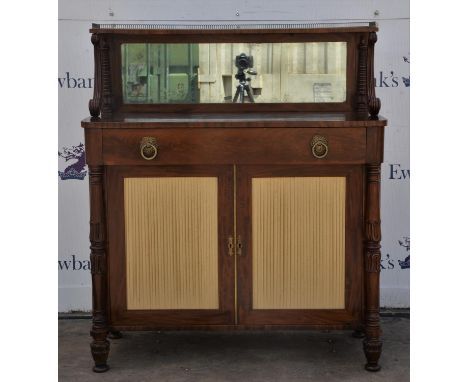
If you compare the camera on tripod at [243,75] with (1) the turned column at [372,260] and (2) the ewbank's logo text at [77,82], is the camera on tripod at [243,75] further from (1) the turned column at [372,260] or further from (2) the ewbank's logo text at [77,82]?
(2) the ewbank's logo text at [77,82]

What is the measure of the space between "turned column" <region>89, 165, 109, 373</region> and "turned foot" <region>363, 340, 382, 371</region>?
3.69 feet

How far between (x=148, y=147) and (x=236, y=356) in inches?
42.3

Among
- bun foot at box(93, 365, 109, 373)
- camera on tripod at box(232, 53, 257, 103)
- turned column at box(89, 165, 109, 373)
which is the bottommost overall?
bun foot at box(93, 365, 109, 373)

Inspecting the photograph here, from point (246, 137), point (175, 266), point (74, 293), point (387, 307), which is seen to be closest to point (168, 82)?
point (246, 137)

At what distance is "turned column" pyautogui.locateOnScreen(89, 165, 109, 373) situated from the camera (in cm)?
347

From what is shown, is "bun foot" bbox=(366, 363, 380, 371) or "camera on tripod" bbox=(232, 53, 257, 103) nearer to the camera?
"bun foot" bbox=(366, 363, 380, 371)

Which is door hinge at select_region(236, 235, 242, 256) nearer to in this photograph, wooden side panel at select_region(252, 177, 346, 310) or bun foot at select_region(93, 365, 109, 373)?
wooden side panel at select_region(252, 177, 346, 310)

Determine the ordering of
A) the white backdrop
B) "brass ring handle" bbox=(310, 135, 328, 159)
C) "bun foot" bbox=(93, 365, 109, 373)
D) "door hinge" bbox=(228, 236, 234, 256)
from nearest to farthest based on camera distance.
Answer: "brass ring handle" bbox=(310, 135, 328, 159)
"door hinge" bbox=(228, 236, 234, 256)
"bun foot" bbox=(93, 365, 109, 373)
the white backdrop

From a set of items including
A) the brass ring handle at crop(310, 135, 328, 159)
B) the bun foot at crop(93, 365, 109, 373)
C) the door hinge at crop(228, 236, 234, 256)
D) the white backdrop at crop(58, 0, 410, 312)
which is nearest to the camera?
the brass ring handle at crop(310, 135, 328, 159)

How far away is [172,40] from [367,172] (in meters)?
1.05

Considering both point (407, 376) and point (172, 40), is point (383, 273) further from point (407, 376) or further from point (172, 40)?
point (172, 40)

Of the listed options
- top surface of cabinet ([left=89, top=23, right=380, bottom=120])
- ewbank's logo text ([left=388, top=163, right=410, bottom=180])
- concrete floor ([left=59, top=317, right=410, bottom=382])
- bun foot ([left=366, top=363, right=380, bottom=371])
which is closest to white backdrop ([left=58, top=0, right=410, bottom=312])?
ewbank's logo text ([left=388, top=163, right=410, bottom=180])

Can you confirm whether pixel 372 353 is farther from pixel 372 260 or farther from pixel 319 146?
pixel 319 146

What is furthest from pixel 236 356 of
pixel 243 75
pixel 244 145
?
pixel 243 75
